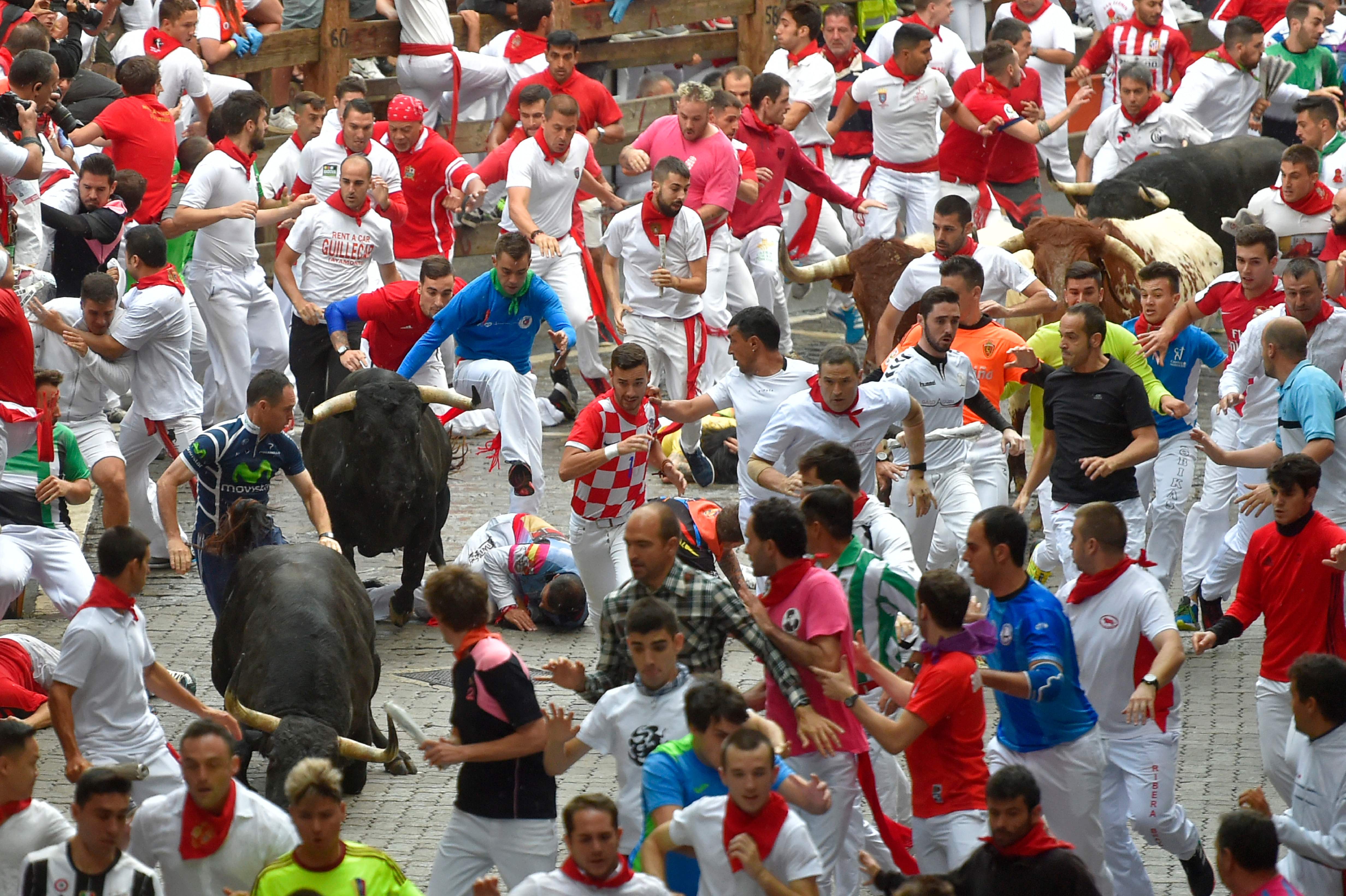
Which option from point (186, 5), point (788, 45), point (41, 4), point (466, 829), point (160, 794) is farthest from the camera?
point (788, 45)

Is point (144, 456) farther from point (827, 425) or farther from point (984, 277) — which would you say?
point (984, 277)

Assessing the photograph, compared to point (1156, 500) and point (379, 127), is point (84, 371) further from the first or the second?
point (1156, 500)

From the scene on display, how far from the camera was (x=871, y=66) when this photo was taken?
17.2 metres

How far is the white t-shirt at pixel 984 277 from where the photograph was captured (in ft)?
37.5

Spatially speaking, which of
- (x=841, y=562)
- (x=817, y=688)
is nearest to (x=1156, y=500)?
(x=841, y=562)

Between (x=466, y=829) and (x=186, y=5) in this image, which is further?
(x=186, y=5)

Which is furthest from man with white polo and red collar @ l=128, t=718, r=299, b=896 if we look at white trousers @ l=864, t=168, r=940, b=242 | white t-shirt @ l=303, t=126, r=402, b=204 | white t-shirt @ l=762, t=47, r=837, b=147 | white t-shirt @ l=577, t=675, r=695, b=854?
white t-shirt @ l=762, t=47, r=837, b=147

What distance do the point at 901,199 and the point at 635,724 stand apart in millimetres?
10895

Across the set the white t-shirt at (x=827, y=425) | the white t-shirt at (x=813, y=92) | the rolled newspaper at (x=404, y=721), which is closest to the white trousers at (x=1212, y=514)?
the white t-shirt at (x=827, y=425)

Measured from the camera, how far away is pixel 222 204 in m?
12.9

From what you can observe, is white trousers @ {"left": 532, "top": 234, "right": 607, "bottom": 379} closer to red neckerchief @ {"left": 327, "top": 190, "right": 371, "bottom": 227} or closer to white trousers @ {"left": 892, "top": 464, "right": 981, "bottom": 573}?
red neckerchief @ {"left": 327, "top": 190, "right": 371, "bottom": 227}

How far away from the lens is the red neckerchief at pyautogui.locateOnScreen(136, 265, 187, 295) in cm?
1078

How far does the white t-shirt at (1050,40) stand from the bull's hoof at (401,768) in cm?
1166

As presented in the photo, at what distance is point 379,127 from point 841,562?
351 inches
